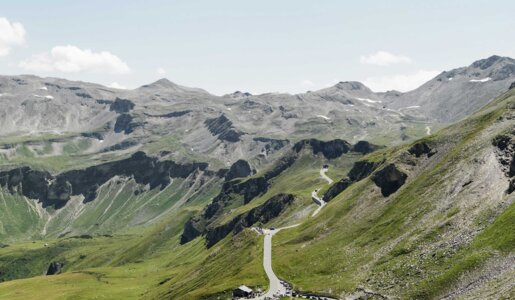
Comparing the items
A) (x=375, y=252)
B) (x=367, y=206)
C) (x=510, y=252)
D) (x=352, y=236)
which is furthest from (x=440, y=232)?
(x=367, y=206)

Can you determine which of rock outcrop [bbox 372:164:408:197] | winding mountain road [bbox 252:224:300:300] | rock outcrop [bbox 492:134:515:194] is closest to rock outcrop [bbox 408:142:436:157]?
rock outcrop [bbox 372:164:408:197]

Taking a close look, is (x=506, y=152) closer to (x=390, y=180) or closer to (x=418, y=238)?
(x=418, y=238)

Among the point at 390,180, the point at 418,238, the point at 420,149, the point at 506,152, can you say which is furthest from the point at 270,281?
the point at 420,149

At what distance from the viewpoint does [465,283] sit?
96438 mm

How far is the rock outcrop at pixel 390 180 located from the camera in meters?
177

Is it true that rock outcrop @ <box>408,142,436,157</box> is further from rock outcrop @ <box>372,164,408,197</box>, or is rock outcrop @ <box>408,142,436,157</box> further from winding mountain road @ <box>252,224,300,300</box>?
winding mountain road @ <box>252,224,300,300</box>

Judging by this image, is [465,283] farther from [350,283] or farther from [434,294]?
[350,283]

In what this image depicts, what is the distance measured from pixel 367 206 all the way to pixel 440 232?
170 ft

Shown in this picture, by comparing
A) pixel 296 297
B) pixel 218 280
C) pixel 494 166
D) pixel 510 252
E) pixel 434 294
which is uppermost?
pixel 494 166

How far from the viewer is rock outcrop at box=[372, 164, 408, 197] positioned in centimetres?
17662

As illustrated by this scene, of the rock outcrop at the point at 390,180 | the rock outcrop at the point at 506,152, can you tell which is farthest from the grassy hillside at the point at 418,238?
the rock outcrop at the point at 390,180

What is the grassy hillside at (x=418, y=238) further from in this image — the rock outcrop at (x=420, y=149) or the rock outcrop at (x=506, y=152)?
the rock outcrop at (x=420, y=149)

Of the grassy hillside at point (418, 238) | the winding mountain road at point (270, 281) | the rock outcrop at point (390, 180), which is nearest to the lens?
the grassy hillside at point (418, 238)

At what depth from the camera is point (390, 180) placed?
7092 inches
